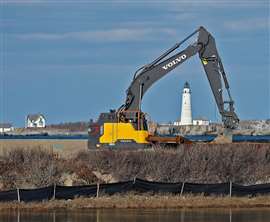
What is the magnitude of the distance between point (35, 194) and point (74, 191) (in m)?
1.61

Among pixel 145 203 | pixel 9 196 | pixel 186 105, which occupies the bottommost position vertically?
pixel 145 203

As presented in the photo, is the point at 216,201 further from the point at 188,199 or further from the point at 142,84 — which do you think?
the point at 142,84

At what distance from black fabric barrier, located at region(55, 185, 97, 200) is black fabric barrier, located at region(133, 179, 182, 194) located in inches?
68.1

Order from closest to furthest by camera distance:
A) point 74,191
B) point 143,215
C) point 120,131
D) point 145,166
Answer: point 143,215, point 74,191, point 145,166, point 120,131

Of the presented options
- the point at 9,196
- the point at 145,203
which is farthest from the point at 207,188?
the point at 9,196

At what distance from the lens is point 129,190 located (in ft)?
113

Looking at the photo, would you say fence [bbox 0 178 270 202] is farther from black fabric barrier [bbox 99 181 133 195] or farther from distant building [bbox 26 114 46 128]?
distant building [bbox 26 114 46 128]

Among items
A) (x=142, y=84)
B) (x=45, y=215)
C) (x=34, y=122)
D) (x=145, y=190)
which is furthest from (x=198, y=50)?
(x=34, y=122)

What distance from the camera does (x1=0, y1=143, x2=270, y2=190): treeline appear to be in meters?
37.4

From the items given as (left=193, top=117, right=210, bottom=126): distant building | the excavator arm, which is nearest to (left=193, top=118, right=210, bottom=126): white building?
(left=193, top=117, right=210, bottom=126): distant building

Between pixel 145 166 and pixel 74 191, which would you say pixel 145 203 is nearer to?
pixel 74 191

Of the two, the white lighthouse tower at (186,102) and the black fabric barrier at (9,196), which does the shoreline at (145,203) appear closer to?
the black fabric barrier at (9,196)

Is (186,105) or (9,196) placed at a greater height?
(186,105)

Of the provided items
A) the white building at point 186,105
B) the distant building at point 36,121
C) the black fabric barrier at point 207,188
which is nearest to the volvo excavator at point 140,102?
the black fabric barrier at point 207,188
